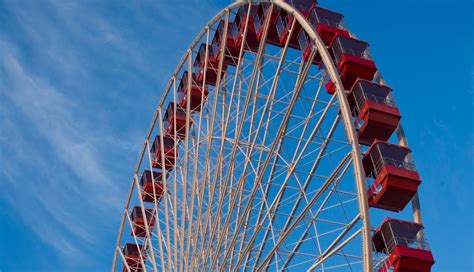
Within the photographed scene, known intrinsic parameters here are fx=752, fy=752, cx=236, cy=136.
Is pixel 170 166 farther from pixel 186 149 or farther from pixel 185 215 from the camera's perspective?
pixel 185 215

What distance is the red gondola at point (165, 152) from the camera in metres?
25.7

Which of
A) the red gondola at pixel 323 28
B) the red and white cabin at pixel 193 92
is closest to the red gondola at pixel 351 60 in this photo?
the red gondola at pixel 323 28

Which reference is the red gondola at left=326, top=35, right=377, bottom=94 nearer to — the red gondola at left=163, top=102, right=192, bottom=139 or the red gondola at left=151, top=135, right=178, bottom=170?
the red gondola at left=163, top=102, right=192, bottom=139

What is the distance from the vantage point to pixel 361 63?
17.7 metres

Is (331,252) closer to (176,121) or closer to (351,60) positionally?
(351,60)

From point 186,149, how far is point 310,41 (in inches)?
231

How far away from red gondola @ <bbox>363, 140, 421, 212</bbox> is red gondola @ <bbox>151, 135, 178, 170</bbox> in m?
10.4

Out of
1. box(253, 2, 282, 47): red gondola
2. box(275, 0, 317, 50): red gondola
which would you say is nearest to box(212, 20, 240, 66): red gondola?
box(253, 2, 282, 47): red gondola

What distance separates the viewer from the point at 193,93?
24375 mm

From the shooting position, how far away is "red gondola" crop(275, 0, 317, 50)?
19.4 m

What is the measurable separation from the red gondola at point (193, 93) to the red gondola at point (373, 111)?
7586mm

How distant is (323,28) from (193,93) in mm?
6880

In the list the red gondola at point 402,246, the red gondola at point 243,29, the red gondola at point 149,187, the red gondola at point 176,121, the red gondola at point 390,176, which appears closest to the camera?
the red gondola at point 402,246

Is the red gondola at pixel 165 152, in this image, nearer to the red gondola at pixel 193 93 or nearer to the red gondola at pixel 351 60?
the red gondola at pixel 193 93
